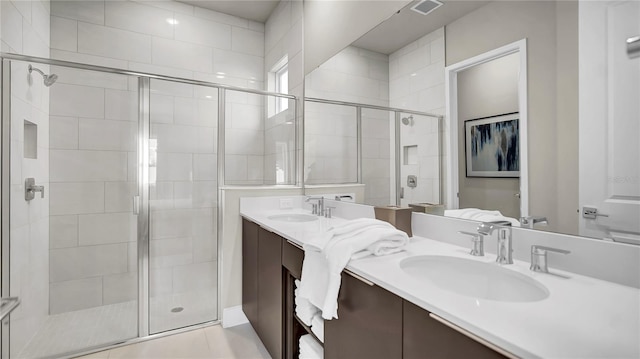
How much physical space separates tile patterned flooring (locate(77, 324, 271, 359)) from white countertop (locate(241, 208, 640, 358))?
4.67ft

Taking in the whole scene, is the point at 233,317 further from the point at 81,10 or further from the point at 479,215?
the point at 81,10

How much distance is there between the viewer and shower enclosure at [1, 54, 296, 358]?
1.82 meters

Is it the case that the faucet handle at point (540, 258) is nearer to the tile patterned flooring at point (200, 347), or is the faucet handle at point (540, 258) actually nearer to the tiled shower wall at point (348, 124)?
the tiled shower wall at point (348, 124)

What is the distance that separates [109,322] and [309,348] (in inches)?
63.9

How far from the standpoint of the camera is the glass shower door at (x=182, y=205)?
86.0 inches

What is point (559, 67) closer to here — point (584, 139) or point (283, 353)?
point (584, 139)

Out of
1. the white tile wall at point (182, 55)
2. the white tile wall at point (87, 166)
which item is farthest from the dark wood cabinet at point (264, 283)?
the white tile wall at point (182, 55)

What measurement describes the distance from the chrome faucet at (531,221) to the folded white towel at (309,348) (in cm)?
94

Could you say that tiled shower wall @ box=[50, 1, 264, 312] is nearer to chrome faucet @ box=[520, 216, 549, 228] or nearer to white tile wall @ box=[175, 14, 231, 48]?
white tile wall @ box=[175, 14, 231, 48]

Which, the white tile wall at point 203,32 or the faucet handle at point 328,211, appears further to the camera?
the white tile wall at point 203,32

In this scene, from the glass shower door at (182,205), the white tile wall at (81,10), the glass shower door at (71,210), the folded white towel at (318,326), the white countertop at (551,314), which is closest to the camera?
the white countertop at (551,314)

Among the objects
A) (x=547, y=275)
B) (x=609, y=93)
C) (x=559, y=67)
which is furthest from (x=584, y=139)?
(x=547, y=275)

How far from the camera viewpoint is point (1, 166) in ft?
5.63

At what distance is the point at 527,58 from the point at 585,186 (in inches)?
18.4
